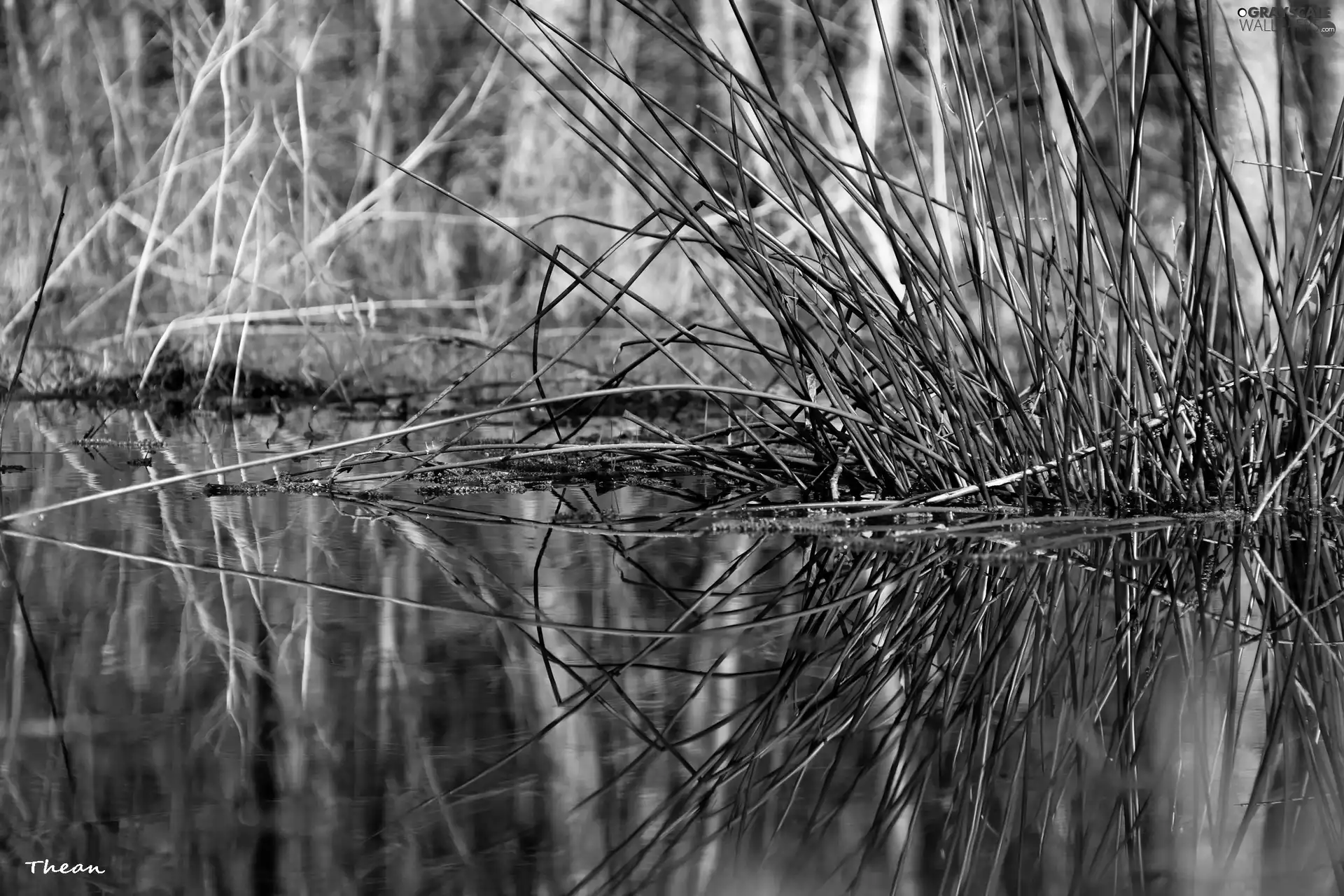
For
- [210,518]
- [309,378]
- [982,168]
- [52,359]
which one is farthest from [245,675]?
[52,359]

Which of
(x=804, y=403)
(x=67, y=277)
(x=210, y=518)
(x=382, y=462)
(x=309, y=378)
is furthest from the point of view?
(x=67, y=277)

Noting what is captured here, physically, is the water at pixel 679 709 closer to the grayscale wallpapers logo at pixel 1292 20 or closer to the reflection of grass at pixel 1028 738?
the reflection of grass at pixel 1028 738

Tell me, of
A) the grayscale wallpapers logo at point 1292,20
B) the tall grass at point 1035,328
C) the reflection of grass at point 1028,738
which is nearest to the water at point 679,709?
the reflection of grass at point 1028,738

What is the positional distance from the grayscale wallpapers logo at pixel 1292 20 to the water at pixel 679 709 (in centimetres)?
46

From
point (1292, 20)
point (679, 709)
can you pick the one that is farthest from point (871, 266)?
point (1292, 20)

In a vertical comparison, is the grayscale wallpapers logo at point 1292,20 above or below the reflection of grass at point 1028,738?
above

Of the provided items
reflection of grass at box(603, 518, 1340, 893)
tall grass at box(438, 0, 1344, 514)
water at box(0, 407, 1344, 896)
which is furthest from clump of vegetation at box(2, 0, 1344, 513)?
reflection of grass at box(603, 518, 1340, 893)

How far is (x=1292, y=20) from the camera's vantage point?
9.68 feet

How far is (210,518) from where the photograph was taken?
1.49 meters

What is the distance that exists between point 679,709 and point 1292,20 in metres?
2.69

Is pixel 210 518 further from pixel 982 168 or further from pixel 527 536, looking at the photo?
pixel 982 168

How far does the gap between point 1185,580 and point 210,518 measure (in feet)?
3.15

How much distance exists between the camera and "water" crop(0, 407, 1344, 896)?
0.63 m

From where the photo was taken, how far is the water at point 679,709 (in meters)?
0.63
